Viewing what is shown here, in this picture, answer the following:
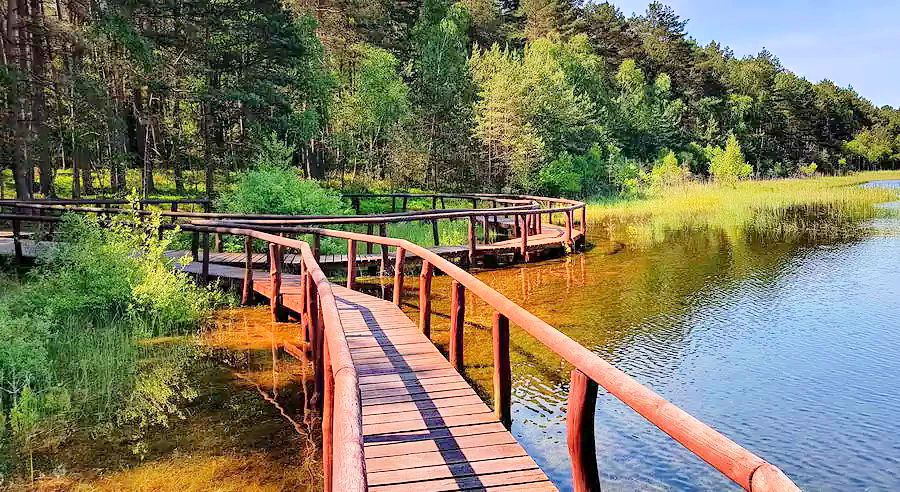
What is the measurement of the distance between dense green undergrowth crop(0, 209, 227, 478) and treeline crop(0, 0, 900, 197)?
10954 mm

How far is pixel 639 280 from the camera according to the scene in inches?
547

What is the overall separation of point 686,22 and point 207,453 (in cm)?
7650

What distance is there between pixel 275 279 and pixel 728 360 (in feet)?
21.6

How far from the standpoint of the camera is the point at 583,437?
344 cm

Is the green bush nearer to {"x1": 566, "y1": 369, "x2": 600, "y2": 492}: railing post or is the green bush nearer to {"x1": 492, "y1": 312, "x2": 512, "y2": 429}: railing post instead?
{"x1": 492, "y1": 312, "x2": 512, "y2": 429}: railing post

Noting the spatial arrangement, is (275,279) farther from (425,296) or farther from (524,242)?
(524,242)

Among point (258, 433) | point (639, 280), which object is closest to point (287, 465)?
point (258, 433)

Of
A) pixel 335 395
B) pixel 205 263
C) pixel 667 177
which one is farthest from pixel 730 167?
pixel 335 395

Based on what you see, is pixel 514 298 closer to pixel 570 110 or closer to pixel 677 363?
pixel 677 363

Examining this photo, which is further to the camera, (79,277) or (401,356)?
(79,277)

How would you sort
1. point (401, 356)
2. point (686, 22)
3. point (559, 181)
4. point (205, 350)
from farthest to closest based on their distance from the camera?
point (686, 22) < point (559, 181) < point (205, 350) < point (401, 356)

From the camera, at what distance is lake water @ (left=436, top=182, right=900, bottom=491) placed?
5.65 metres

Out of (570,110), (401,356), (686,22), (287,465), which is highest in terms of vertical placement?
(686,22)

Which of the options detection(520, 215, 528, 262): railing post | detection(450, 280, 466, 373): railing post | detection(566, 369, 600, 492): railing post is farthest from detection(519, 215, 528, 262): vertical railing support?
detection(566, 369, 600, 492): railing post
